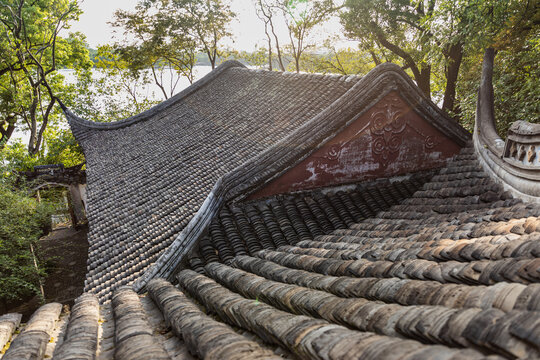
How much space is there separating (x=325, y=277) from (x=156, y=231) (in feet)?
15.6

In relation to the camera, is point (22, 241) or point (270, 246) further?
point (22, 241)

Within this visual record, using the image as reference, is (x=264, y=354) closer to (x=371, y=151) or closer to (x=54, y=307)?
(x=54, y=307)

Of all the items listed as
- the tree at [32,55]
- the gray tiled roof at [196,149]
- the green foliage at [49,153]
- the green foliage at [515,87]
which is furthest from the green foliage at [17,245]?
the green foliage at [515,87]

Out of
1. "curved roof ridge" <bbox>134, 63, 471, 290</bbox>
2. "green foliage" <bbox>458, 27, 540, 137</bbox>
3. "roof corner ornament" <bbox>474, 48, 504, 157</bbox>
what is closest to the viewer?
"curved roof ridge" <bbox>134, 63, 471, 290</bbox>

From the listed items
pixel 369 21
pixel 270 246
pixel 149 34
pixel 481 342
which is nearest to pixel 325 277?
pixel 481 342

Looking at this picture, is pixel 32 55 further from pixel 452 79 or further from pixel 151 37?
pixel 452 79

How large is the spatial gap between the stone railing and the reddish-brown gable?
3.64ft

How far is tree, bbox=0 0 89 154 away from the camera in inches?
725

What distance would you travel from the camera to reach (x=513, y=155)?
201 inches

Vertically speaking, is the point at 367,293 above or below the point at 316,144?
below

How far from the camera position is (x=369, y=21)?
15555mm

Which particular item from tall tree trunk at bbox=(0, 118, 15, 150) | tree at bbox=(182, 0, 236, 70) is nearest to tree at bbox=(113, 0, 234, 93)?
tree at bbox=(182, 0, 236, 70)

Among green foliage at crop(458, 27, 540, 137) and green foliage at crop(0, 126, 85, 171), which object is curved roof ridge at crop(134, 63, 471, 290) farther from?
green foliage at crop(0, 126, 85, 171)

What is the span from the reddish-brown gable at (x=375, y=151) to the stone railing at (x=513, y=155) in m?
1.11
